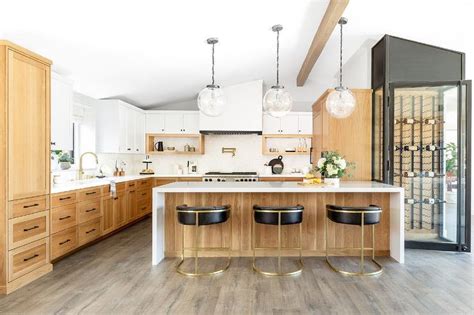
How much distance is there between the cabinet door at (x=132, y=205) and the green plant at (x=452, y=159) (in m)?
4.88

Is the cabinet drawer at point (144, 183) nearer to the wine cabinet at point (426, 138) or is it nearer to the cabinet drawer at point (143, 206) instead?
the cabinet drawer at point (143, 206)

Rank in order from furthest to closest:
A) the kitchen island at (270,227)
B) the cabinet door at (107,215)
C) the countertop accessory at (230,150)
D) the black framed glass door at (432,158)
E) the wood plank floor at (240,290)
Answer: the countertop accessory at (230,150) < the cabinet door at (107,215) < the black framed glass door at (432,158) < the kitchen island at (270,227) < the wood plank floor at (240,290)

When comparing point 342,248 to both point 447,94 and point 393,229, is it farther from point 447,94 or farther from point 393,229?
point 447,94

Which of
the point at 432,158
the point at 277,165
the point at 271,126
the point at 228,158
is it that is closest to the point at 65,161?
the point at 228,158

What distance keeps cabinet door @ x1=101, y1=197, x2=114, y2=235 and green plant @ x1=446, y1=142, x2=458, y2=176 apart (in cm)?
479

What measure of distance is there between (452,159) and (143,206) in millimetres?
5089

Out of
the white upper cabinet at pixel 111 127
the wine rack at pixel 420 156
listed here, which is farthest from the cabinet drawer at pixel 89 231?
the wine rack at pixel 420 156

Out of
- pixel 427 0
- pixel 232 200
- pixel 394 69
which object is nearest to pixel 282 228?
pixel 232 200

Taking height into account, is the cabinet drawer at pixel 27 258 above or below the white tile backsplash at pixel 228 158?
below

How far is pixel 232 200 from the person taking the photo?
3834 mm

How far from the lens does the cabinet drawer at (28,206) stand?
9.27 ft

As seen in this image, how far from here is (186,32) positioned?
3895 mm

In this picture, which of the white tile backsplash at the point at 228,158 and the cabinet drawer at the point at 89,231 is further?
the white tile backsplash at the point at 228,158

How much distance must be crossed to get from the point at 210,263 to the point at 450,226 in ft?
10.6
